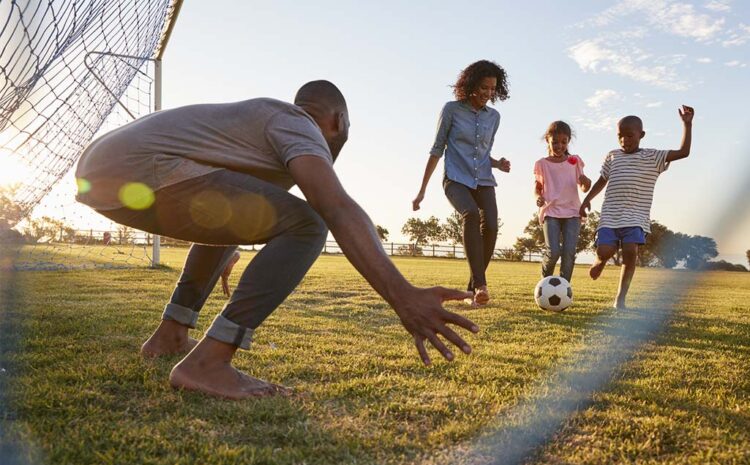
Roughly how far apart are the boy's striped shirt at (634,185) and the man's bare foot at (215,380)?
4716 mm

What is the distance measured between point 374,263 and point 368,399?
0.80 m

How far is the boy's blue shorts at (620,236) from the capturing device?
19.7ft

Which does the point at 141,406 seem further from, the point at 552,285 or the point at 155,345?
the point at 552,285

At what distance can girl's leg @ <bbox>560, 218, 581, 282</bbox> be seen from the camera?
6488 millimetres

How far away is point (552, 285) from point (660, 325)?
3.61 feet

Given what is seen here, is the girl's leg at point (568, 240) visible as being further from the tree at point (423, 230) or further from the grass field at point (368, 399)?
the tree at point (423, 230)

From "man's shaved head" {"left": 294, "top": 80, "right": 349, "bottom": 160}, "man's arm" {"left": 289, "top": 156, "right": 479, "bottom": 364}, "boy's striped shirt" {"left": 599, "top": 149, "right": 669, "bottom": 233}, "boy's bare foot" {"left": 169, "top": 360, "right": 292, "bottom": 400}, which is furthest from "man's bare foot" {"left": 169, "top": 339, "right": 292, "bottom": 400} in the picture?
"boy's striped shirt" {"left": 599, "top": 149, "right": 669, "bottom": 233}

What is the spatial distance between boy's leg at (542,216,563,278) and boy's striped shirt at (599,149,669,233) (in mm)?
563

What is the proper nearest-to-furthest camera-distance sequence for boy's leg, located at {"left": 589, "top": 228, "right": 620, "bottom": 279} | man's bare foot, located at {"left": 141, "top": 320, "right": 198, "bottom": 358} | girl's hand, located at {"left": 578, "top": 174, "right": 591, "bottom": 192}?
man's bare foot, located at {"left": 141, "top": 320, "right": 198, "bottom": 358} < boy's leg, located at {"left": 589, "top": 228, "right": 620, "bottom": 279} < girl's hand, located at {"left": 578, "top": 174, "right": 591, "bottom": 192}

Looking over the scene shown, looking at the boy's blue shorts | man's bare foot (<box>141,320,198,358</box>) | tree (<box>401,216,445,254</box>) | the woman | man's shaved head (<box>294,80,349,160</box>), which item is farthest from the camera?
tree (<box>401,216,445,254</box>)

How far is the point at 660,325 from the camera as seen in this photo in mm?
4969

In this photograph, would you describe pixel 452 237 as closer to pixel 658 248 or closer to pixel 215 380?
pixel 658 248

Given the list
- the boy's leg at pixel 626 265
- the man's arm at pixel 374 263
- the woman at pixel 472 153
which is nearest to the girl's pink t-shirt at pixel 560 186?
the boy's leg at pixel 626 265

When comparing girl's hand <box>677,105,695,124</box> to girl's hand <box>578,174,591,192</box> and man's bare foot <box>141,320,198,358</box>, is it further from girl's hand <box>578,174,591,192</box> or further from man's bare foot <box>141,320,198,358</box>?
man's bare foot <box>141,320,198,358</box>
